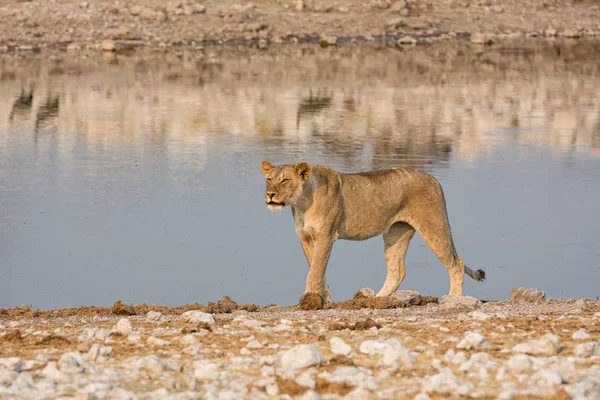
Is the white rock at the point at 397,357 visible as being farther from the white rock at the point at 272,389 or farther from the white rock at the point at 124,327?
the white rock at the point at 124,327

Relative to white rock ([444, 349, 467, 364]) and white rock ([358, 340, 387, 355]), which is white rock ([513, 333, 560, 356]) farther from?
white rock ([358, 340, 387, 355])

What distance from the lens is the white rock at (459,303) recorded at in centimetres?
1120

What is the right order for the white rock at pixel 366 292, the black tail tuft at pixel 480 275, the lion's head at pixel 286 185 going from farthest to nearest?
the black tail tuft at pixel 480 275, the white rock at pixel 366 292, the lion's head at pixel 286 185

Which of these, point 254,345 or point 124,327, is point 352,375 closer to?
point 254,345

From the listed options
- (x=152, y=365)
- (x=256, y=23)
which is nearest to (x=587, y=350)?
(x=152, y=365)

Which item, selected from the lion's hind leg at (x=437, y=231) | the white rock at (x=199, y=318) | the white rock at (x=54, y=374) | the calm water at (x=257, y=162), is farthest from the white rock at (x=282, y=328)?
the calm water at (x=257, y=162)

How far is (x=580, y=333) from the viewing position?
26.9 ft

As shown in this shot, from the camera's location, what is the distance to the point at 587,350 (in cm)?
755

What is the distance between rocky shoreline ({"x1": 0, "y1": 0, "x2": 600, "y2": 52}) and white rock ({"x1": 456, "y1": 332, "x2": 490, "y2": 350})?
32.1 m

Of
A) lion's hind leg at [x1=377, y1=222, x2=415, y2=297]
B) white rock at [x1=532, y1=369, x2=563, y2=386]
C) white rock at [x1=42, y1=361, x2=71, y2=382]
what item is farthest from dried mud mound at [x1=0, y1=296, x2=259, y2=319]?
white rock at [x1=532, y1=369, x2=563, y2=386]

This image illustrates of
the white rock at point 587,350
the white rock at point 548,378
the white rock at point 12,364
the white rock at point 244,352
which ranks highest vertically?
the white rock at point 548,378

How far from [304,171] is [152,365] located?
442 cm

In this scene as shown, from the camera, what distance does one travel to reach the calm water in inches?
561

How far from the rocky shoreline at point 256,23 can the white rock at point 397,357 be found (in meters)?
32.3
